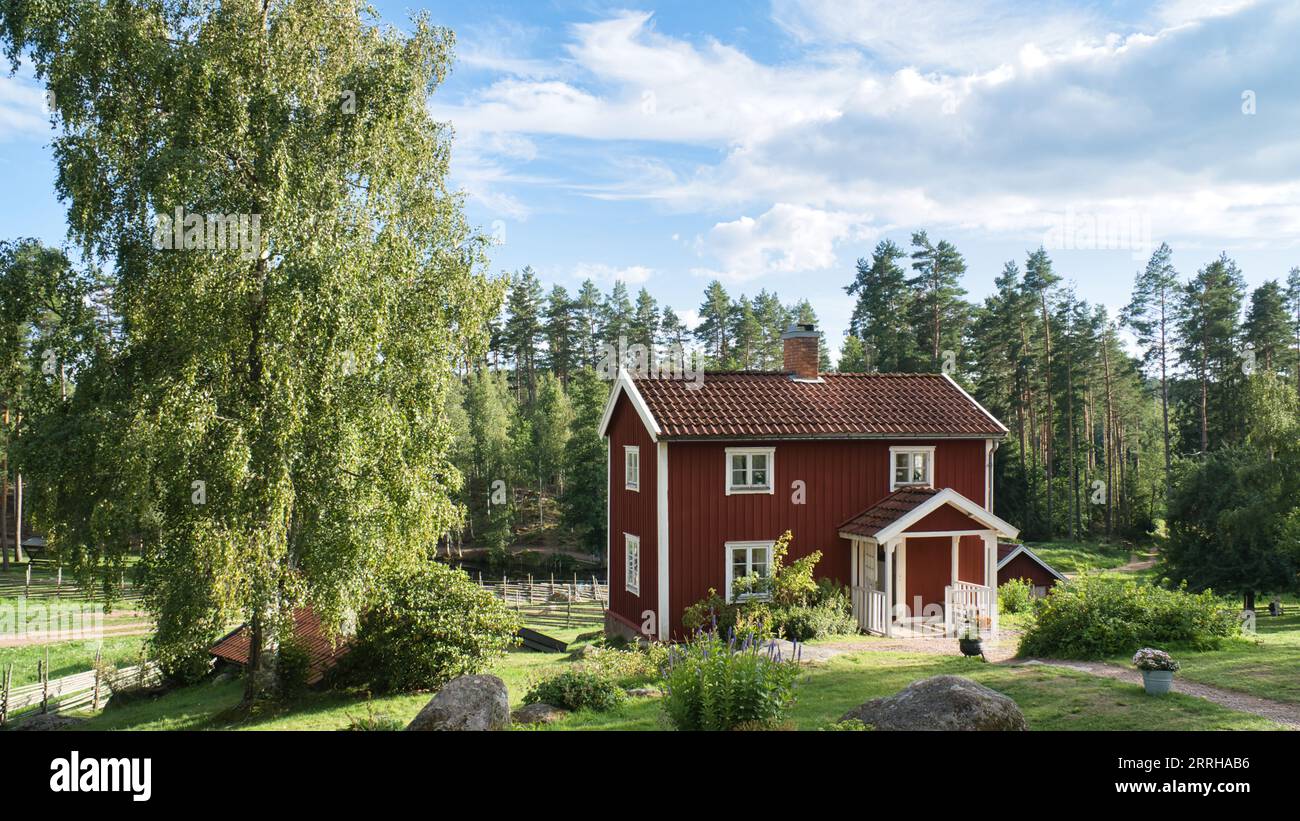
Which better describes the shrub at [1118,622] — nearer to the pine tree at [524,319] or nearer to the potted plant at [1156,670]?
the potted plant at [1156,670]

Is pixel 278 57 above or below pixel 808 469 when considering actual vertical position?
above

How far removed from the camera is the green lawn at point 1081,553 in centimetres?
4654

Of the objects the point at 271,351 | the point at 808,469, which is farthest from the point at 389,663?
the point at 808,469

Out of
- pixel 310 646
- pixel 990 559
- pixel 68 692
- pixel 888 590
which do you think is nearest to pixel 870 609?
pixel 888 590

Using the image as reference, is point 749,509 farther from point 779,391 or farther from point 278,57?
point 278,57

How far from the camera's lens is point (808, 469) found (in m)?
21.6

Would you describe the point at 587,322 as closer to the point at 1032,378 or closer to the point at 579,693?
the point at 1032,378

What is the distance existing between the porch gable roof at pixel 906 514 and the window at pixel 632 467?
5476 millimetres

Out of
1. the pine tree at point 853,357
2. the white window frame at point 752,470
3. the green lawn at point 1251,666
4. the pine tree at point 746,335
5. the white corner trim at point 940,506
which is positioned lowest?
the green lawn at point 1251,666

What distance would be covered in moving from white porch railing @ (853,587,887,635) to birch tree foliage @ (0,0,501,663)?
11110mm

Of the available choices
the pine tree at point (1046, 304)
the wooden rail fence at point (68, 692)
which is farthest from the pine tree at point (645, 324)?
the wooden rail fence at point (68, 692)

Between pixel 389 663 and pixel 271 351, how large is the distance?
664cm

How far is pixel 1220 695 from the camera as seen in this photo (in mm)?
11297

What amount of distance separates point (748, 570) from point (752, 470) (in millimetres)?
2502
